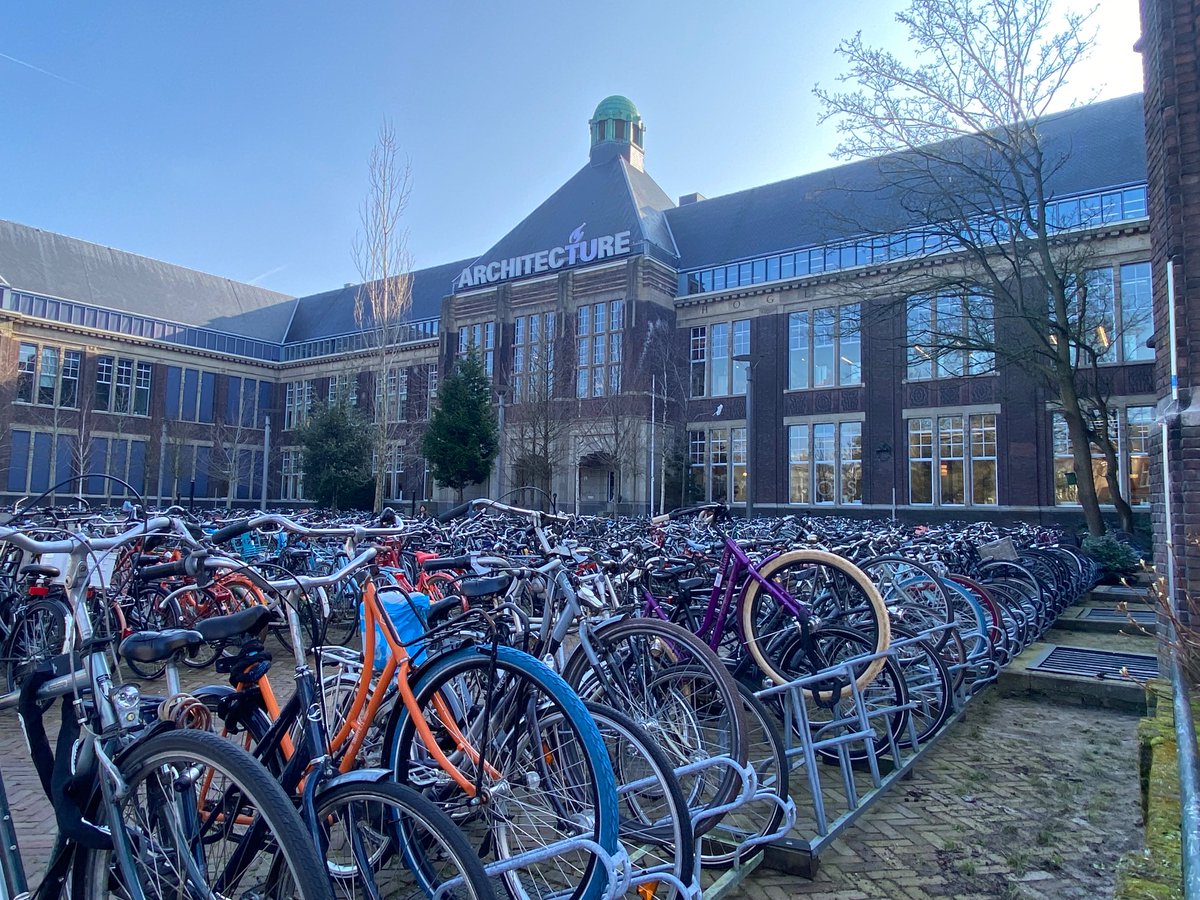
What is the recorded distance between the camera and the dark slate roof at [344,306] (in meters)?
47.6

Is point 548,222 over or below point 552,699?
over

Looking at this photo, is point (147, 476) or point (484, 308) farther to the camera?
point (147, 476)

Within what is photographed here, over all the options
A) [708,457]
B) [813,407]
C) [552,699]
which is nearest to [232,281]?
[708,457]

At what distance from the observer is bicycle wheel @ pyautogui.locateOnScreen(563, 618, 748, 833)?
3.22 meters

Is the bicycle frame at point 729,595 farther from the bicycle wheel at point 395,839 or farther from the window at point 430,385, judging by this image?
the window at point 430,385

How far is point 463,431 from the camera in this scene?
31453 mm

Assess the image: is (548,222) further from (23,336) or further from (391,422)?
(23,336)

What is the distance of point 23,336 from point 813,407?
126 feet

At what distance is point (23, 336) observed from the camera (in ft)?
126

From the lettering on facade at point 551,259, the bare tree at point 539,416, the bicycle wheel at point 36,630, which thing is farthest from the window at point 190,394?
the bicycle wheel at point 36,630

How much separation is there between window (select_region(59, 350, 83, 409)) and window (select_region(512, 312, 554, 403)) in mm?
23541

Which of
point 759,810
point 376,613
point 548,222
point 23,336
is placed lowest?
point 759,810

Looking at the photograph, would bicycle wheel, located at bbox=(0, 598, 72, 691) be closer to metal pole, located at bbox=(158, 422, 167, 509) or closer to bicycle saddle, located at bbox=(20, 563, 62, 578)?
bicycle saddle, located at bbox=(20, 563, 62, 578)

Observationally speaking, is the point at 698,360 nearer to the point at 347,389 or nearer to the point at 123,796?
the point at 347,389
